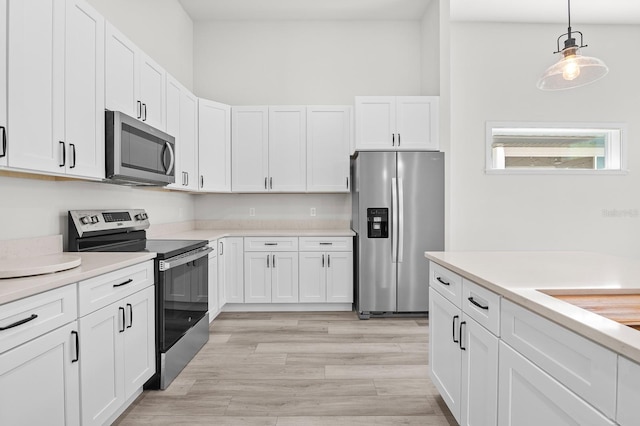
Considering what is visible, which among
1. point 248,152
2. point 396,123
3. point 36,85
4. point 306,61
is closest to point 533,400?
point 36,85

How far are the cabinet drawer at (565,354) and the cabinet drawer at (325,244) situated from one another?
2795 millimetres

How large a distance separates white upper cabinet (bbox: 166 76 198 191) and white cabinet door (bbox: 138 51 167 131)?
13 cm

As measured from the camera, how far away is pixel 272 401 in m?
2.33

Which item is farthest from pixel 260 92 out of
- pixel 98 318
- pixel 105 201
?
pixel 98 318

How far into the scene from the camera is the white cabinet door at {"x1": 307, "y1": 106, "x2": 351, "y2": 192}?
4.41 metres

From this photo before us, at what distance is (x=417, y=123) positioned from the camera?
4.17 meters

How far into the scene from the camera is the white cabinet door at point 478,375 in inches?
57.9

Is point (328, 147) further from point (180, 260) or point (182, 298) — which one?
point (182, 298)

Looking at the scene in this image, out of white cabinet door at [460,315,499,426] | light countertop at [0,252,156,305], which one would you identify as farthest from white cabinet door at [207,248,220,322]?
white cabinet door at [460,315,499,426]

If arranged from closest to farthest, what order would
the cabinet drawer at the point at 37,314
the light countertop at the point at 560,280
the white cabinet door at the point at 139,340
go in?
the light countertop at the point at 560,280
the cabinet drawer at the point at 37,314
the white cabinet door at the point at 139,340

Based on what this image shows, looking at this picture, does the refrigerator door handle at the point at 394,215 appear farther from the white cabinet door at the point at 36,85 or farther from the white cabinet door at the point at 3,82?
the white cabinet door at the point at 3,82

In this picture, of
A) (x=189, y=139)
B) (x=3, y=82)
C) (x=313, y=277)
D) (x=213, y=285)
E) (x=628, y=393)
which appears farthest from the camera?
(x=313, y=277)

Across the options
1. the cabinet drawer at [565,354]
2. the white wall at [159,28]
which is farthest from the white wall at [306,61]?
the cabinet drawer at [565,354]

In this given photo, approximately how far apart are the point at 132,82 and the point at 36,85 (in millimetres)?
974
